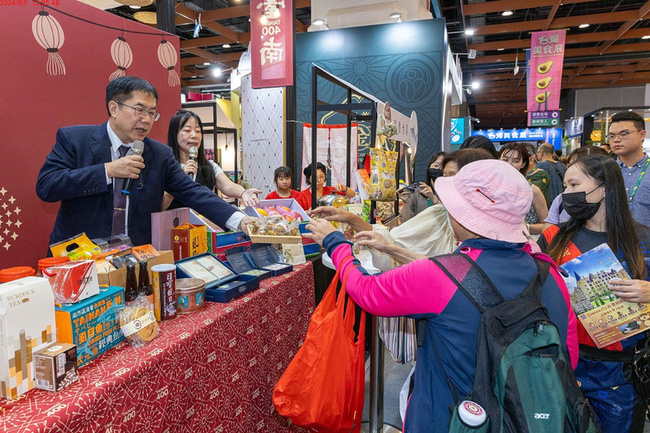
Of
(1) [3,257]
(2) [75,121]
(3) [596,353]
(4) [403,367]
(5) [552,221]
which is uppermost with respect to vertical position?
(2) [75,121]

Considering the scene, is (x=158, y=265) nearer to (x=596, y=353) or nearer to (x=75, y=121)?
(x=596, y=353)

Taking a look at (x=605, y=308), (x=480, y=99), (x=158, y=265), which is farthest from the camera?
(x=480, y=99)

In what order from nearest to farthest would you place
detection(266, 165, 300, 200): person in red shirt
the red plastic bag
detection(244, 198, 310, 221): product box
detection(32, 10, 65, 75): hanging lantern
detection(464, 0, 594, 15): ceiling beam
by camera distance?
the red plastic bag → detection(244, 198, 310, 221): product box → detection(32, 10, 65, 75): hanging lantern → detection(266, 165, 300, 200): person in red shirt → detection(464, 0, 594, 15): ceiling beam

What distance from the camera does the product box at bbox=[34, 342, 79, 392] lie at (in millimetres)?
1016

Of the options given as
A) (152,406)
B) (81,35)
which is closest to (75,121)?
(81,35)

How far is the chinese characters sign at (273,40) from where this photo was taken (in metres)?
5.29

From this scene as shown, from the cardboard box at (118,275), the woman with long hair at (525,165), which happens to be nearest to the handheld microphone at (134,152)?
the cardboard box at (118,275)

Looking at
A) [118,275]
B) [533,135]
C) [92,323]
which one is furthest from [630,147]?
[533,135]

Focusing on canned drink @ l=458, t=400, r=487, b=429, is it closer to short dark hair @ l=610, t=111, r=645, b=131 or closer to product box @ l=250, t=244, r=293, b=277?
product box @ l=250, t=244, r=293, b=277

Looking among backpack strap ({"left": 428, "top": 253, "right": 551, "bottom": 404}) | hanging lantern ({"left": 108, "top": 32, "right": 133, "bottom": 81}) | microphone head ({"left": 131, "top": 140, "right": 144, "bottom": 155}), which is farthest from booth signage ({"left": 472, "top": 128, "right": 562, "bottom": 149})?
microphone head ({"left": 131, "top": 140, "right": 144, "bottom": 155})

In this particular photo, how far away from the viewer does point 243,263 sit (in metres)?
2.09

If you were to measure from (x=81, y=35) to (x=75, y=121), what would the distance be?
2.18 feet

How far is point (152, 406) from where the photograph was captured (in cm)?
124

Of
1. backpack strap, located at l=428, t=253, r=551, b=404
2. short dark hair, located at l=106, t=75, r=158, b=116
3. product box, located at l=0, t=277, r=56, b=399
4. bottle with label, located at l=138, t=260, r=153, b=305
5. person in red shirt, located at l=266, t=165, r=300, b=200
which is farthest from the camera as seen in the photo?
person in red shirt, located at l=266, t=165, r=300, b=200
